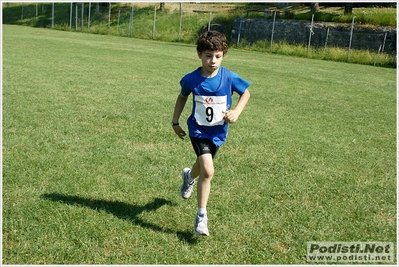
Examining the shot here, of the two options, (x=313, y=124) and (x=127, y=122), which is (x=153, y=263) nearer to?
(x=127, y=122)

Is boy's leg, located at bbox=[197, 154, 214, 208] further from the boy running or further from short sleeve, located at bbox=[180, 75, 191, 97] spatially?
short sleeve, located at bbox=[180, 75, 191, 97]

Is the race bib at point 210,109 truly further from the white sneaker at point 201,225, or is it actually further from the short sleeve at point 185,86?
the white sneaker at point 201,225

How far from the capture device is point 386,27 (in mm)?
28188

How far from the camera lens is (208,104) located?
3.76 meters

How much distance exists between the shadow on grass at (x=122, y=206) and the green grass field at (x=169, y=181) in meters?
0.01

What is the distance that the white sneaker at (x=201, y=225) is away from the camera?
3.58m

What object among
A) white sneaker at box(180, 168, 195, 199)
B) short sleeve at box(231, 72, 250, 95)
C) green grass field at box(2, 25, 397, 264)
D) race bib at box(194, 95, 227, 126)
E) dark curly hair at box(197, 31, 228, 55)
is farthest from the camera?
white sneaker at box(180, 168, 195, 199)

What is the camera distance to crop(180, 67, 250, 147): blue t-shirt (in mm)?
3764

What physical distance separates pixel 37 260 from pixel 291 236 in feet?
6.47

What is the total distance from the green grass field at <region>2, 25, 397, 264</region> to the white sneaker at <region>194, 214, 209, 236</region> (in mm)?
69

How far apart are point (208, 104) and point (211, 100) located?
0.14 ft

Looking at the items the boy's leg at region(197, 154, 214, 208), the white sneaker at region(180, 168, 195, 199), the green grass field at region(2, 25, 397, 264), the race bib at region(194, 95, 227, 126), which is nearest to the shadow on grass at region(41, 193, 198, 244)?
the green grass field at region(2, 25, 397, 264)

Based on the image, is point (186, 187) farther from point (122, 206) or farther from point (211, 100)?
point (211, 100)

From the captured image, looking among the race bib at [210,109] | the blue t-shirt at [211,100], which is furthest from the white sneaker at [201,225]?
the race bib at [210,109]
